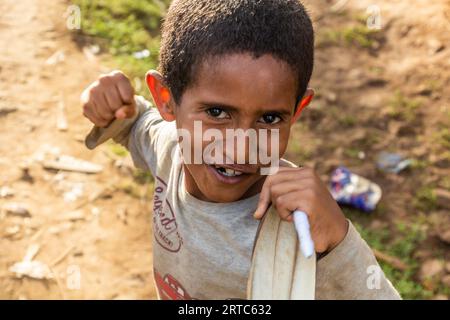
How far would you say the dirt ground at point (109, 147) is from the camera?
3.19 m

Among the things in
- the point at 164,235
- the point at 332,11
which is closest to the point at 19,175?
the point at 164,235

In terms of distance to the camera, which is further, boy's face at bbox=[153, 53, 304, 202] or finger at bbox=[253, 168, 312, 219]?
boy's face at bbox=[153, 53, 304, 202]

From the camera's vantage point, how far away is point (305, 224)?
127 centimetres

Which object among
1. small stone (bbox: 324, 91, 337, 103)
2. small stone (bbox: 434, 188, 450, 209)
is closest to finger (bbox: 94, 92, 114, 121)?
small stone (bbox: 434, 188, 450, 209)

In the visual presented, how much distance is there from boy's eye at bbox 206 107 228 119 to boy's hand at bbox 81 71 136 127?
0.57m

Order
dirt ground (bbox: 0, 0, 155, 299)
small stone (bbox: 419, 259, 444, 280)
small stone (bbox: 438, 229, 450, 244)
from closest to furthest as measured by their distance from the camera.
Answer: dirt ground (bbox: 0, 0, 155, 299) → small stone (bbox: 419, 259, 444, 280) → small stone (bbox: 438, 229, 450, 244)

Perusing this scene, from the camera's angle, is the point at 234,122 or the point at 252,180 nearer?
the point at 234,122

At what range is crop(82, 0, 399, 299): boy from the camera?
1.55m

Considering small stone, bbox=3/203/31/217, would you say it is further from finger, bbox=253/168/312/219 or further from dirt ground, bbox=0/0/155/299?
finger, bbox=253/168/312/219

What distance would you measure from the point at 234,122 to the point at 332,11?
375 centimetres

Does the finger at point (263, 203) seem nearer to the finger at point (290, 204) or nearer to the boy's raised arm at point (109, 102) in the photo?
the finger at point (290, 204)

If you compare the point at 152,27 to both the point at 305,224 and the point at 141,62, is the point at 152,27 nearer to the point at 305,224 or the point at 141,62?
the point at 141,62

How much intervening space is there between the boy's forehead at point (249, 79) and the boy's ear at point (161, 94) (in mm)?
292
